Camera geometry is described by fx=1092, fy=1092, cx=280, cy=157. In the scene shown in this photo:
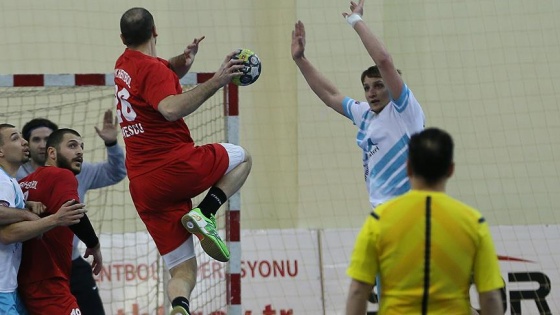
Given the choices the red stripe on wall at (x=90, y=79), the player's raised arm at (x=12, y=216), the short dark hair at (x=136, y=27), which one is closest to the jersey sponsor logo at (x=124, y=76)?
the short dark hair at (x=136, y=27)

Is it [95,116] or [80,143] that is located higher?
[95,116]

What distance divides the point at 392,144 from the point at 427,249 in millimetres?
2308

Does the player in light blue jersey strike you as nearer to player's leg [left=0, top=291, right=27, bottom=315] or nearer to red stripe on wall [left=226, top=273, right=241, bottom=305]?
red stripe on wall [left=226, top=273, right=241, bottom=305]

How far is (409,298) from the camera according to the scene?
491 cm

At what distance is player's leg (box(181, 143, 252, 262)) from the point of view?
698 centimetres

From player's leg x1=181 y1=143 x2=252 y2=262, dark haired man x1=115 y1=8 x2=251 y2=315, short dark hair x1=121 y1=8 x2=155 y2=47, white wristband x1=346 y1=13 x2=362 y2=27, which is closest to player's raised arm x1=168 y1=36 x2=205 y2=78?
dark haired man x1=115 y1=8 x2=251 y2=315

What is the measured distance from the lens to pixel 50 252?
7.41m

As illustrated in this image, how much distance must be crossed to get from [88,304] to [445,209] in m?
5.01

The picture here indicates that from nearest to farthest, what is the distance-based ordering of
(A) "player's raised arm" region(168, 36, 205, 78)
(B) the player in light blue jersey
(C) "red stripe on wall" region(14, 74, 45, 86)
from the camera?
1. (B) the player in light blue jersey
2. (A) "player's raised arm" region(168, 36, 205, 78)
3. (C) "red stripe on wall" region(14, 74, 45, 86)

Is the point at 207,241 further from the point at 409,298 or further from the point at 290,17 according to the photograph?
the point at 290,17

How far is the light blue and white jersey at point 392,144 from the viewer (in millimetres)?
7074

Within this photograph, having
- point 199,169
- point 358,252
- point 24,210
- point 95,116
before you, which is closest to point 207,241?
point 199,169

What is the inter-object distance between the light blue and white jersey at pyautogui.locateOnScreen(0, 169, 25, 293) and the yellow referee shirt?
10.1 feet

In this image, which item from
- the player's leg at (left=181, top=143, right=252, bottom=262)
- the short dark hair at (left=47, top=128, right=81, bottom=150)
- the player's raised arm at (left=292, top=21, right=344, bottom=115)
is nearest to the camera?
the player's leg at (left=181, top=143, right=252, bottom=262)
